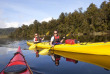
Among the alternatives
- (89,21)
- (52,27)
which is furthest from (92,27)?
(52,27)

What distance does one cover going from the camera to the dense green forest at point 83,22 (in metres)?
51.1

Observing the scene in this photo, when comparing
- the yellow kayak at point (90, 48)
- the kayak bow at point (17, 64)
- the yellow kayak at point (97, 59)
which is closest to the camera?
the kayak bow at point (17, 64)

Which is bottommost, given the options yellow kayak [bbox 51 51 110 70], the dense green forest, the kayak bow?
yellow kayak [bbox 51 51 110 70]

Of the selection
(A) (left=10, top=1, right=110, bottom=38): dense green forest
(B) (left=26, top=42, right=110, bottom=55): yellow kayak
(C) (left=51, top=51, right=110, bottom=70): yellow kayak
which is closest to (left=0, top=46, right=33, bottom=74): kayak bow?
(C) (left=51, top=51, right=110, bottom=70): yellow kayak

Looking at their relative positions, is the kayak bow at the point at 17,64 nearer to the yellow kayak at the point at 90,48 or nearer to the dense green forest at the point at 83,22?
the yellow kayak at the point at 90,48

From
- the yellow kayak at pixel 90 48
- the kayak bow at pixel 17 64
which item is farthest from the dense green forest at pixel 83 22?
the kayak bow at pixel 17 64

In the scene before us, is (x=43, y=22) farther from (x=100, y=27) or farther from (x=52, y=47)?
(x=52, y=47)

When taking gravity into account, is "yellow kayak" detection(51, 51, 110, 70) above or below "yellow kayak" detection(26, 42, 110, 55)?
below

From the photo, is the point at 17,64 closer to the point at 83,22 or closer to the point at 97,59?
the point at 97,59

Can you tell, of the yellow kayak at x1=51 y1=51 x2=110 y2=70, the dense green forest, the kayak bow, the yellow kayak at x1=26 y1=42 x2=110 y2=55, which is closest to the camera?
the kayak bow

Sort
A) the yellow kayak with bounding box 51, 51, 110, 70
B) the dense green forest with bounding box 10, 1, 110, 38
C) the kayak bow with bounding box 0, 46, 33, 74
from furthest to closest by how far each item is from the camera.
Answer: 1. the dense green forest with bounding box 10, 1, 110, 38
2. the yellow kayak with bounding box 51, 51, 110, 70
3. the kayak bow with bounding box 0, 46, 33, 74

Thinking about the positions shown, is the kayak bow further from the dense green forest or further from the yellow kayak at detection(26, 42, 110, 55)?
the dense green forest

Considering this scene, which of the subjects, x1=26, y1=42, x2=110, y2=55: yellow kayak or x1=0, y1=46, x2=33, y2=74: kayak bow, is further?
x1=26, y1=42, x2=110, y2=55: yellow kayak

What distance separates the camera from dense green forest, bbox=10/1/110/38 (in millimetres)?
51062
